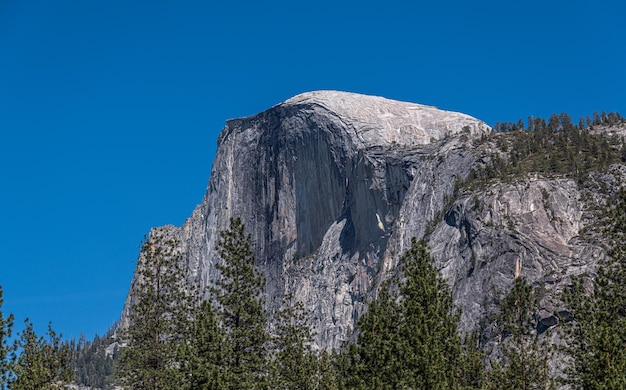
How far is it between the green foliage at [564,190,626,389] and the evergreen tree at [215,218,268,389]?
23101mm

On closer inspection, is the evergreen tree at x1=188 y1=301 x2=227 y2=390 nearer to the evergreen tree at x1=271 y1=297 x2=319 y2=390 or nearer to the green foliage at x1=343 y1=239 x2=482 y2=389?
the green foliage at x1=343 y1=239 x2=482 y2=389

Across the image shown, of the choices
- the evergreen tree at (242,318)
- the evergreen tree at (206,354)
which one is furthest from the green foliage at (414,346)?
the evergreen tree at (206,354)

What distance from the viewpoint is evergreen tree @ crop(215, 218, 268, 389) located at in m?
72.2

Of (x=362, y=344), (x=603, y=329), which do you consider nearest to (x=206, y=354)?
(x=362, y=344)

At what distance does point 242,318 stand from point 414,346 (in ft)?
47.5

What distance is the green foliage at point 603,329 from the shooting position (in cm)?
5959

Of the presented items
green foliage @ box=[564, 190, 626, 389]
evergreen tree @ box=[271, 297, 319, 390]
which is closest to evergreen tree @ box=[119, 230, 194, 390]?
evergreen tree @ box=[271, 297, 319, 390]

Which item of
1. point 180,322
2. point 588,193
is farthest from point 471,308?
point 180,322

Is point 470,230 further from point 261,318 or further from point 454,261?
point 261,318

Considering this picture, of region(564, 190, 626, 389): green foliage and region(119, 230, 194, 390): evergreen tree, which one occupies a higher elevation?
region(119, 230, 194, 390): evergreen tree

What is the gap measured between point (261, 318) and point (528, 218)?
130m

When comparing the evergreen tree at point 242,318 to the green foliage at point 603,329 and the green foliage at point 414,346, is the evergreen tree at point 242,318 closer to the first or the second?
the green foliage at point 414,346

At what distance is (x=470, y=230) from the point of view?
199m

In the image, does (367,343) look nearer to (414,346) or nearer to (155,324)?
(414,346)
